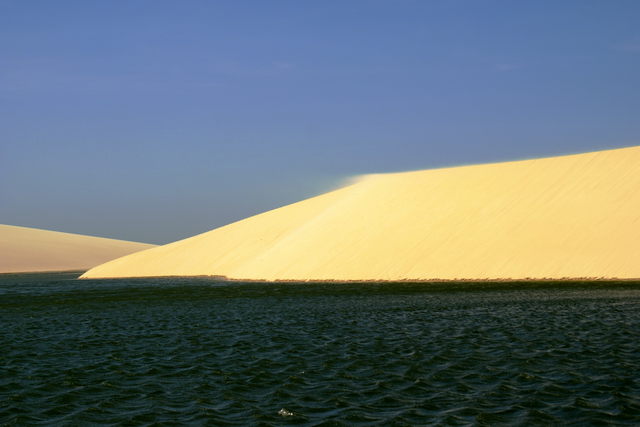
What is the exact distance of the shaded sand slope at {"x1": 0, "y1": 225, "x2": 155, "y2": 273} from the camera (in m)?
94.3

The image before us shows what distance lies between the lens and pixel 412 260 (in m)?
36.1

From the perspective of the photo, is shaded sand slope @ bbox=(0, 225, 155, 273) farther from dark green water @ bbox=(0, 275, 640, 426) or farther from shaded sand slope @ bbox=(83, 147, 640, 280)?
dark green water @ bbox=(0, 275, 640, 426)

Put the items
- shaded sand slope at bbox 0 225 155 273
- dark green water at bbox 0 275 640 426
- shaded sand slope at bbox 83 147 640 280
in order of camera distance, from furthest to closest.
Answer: shaded sand slope at bbox 0 225 155 273 < shaded sand slope at bbox 83 147 640 280 < dark green water at bbox 0 275 640 426

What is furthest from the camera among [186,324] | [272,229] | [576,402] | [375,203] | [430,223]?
[272,229]

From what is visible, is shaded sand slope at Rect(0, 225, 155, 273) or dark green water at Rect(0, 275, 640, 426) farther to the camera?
shaded sand slope at Rect(0, 225, 155, 273)

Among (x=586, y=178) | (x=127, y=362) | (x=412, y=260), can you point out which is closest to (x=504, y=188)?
(x=586, y=178)

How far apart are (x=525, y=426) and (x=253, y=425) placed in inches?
137

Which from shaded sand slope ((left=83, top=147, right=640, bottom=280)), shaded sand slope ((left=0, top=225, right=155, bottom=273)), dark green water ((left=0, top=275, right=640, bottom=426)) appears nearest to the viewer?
dark green water ((left=0, top=275, right=640, bottom=426))

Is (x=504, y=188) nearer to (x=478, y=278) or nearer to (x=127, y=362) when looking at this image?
(x=478, y=278)

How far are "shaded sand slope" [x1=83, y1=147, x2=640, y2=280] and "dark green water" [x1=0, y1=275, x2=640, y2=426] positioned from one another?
10.4m

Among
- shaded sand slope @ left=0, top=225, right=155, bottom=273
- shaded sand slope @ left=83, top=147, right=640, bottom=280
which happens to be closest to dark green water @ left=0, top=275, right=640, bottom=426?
shaded sand slope @ left=83, top=147, right=640, bottom=280

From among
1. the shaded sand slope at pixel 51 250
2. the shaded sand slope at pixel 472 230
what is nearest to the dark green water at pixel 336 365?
the shaded sand slope at pixel 472 230

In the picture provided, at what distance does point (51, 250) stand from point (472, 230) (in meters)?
90.8

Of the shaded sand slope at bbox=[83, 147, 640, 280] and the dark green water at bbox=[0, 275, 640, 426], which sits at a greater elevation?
the shaded sand slope at bbox=[83, 147, 640, 280]
